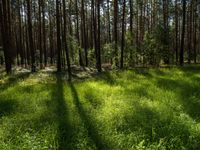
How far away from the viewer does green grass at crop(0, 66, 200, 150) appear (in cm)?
664

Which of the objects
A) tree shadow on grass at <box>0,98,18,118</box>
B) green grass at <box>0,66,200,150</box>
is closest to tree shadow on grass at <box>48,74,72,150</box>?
green grass at <box>0,66,200,150</box>

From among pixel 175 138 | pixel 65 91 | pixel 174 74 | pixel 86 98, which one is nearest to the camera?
pixel 175 138

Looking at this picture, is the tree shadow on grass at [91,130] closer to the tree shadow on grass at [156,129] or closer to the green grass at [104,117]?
the green grass at [104,117]

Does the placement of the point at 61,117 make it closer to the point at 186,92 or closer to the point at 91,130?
the point at 91,130

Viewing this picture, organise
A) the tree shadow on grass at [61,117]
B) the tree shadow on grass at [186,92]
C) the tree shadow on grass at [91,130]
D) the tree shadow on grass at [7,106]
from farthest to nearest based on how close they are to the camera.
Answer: the tree shadow on grass at [7,106] → the tree shadow on grass at [186,92] → the tree shadow on grass at [61,117] → the tree shadow on grass at [91,130]

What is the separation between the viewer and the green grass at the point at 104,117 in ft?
21.8

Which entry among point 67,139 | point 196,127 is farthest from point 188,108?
point 67,139

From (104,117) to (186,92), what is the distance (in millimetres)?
3932

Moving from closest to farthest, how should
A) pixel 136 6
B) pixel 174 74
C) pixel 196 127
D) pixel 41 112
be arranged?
pixel 196 127, pixel 41 112, pixel 174 74, pixel 136 6

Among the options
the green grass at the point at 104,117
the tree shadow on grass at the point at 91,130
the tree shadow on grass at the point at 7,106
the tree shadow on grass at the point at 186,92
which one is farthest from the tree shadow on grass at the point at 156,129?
the tree shadow on grass at the point at 7,106

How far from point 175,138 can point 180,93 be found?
3861 mm

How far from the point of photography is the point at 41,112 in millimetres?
8547

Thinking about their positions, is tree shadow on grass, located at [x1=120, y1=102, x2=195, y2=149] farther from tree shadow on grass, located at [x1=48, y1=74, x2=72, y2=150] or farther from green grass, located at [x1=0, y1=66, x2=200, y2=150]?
tree shadow on grass, located at [x1=48, y1=74, x2=72, y2=150]

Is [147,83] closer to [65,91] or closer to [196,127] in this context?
[65,91]
